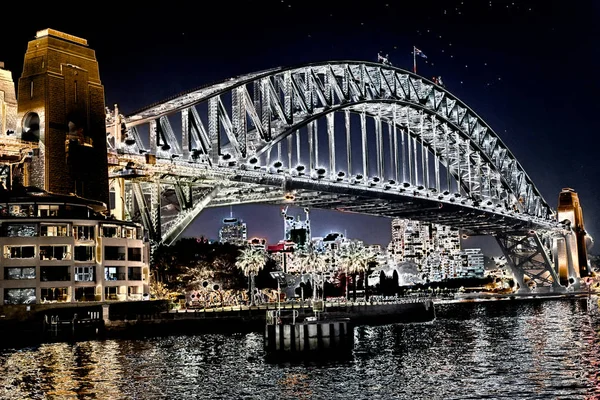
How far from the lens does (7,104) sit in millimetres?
82375

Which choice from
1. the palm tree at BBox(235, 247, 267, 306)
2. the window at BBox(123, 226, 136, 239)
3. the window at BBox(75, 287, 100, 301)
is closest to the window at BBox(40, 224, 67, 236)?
the window at BBox(75, 287, 100, 301)

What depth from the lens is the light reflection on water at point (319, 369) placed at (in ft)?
122

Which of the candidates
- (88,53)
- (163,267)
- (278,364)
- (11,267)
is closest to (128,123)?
(88,53)

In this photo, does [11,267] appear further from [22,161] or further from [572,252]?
[572,252]

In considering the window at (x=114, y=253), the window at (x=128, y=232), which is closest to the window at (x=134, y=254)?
the window at (x=114, y=253)

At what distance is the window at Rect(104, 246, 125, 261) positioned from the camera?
68.3 metres

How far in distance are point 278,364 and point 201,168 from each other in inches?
1266

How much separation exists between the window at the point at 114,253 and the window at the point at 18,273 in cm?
628

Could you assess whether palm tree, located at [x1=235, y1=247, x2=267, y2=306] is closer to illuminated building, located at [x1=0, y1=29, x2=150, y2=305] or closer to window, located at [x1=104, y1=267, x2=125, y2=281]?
illuminated building, located at [x1=0, y1=29, x2=150, y2=305]

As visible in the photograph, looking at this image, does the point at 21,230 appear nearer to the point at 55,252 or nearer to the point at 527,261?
the point at 55,252

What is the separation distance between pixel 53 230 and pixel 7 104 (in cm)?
2156

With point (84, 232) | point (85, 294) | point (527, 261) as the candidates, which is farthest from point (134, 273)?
point (527, 261)

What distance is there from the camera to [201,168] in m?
76.3

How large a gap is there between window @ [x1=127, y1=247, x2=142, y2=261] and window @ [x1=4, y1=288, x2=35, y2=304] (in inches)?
364
